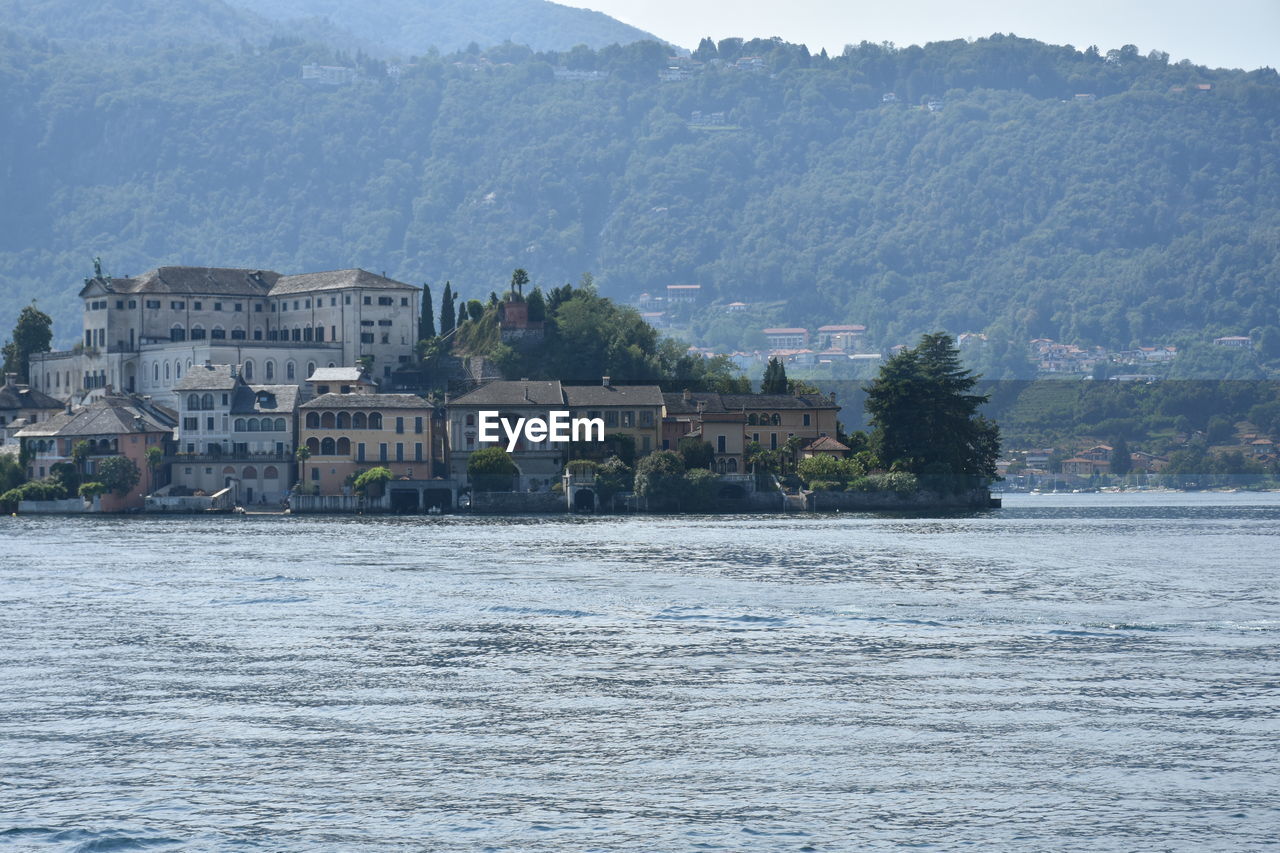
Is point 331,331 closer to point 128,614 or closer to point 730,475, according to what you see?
point 730,475

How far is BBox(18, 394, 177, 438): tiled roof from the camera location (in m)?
121

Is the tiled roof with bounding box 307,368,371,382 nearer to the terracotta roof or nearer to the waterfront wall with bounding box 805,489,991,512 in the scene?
the terracotta roof

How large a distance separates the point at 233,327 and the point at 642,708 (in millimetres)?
117681

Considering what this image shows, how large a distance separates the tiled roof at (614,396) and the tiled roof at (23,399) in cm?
4361

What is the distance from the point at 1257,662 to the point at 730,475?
77.2m

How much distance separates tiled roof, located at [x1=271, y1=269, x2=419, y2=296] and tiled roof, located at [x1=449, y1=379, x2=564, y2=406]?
68.2 ft

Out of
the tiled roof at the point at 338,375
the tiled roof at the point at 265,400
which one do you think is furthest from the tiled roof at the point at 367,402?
the tiled roof at the point at 338,375

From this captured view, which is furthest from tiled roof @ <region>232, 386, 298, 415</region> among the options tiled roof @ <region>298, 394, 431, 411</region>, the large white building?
the large white building

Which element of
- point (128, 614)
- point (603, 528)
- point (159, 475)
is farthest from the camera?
point (159, 475)

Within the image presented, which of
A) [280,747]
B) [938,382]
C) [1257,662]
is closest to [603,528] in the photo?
[938,382]

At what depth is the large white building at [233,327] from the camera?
139000 mm

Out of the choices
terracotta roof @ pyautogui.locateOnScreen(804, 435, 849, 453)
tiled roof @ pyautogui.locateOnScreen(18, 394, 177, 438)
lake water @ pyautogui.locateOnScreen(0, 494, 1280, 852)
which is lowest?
lake water @ pyautogui.locateOnScreen(0, 494, 1280, 852)

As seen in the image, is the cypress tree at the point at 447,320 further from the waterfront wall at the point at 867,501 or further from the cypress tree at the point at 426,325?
the waterfront wall at the point at 867,501

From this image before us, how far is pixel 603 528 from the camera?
91.4 metres
